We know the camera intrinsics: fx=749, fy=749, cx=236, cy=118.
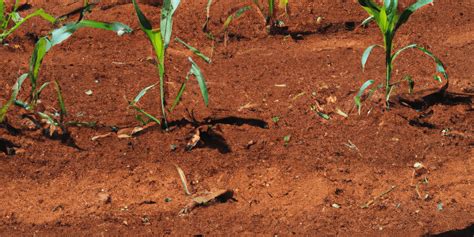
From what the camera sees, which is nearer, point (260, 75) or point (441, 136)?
point (441, 136)

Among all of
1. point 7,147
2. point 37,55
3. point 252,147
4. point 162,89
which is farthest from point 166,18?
point 7,147

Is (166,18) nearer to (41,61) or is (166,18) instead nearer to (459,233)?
(41,61)

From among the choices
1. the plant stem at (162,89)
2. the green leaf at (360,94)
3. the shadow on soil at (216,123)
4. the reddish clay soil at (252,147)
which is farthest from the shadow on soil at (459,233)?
the plant stem at (162,89)

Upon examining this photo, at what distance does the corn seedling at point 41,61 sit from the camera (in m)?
2.49

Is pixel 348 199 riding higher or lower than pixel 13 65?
lower

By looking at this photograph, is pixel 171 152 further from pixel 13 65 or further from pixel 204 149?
pixel 13 65

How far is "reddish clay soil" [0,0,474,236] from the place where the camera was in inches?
96.3

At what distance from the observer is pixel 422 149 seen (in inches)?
106

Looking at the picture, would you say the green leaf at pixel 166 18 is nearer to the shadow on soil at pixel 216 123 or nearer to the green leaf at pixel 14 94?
the shadow on soil at pixel 216 123

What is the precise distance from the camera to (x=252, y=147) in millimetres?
2713

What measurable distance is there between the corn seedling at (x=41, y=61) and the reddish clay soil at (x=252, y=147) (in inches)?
2.7

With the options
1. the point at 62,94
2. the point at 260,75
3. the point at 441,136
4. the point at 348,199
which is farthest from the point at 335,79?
the point at 62,94

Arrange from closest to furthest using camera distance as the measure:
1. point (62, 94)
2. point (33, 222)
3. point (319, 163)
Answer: point (33, 222) → point (319, 163) → point (62, 94)

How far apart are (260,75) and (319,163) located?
61 centimetres
